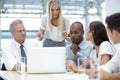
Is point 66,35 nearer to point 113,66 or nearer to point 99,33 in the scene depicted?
point 99,33

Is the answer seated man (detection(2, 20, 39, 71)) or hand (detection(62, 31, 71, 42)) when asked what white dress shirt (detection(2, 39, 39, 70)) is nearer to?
seated man (detection(2, 20, 39, 71))

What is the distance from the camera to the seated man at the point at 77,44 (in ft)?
12.0

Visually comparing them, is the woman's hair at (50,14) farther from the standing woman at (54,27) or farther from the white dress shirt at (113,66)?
the white dress shirt at (113,66)

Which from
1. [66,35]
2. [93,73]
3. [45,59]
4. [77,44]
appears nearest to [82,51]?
[77,44]

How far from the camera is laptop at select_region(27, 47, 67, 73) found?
2881 millimetres

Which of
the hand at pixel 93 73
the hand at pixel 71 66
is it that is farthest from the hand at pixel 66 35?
the hand at pixel 93 73

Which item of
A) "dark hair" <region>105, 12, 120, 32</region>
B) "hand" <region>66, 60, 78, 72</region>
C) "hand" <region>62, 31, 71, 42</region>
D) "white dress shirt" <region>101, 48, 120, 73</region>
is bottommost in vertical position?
"hand" <region>66, 60, 78, 72</region>

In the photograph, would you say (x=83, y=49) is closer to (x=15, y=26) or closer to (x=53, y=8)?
(x=53, y=8)

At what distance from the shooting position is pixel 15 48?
11.5 feet

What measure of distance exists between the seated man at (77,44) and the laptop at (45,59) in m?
0.70

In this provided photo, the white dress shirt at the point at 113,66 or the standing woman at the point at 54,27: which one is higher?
the standing woman at the point at 54,27

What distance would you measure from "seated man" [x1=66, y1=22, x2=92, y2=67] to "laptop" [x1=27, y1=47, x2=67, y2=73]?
27.5 inches

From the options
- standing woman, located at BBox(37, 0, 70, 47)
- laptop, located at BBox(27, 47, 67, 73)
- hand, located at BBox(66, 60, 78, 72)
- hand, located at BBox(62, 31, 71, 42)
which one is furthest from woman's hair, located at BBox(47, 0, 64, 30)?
laptop, located at BBox(27, 47, 67, 73)

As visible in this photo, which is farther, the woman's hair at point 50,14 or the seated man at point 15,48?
the woman's hair at point 50,14
